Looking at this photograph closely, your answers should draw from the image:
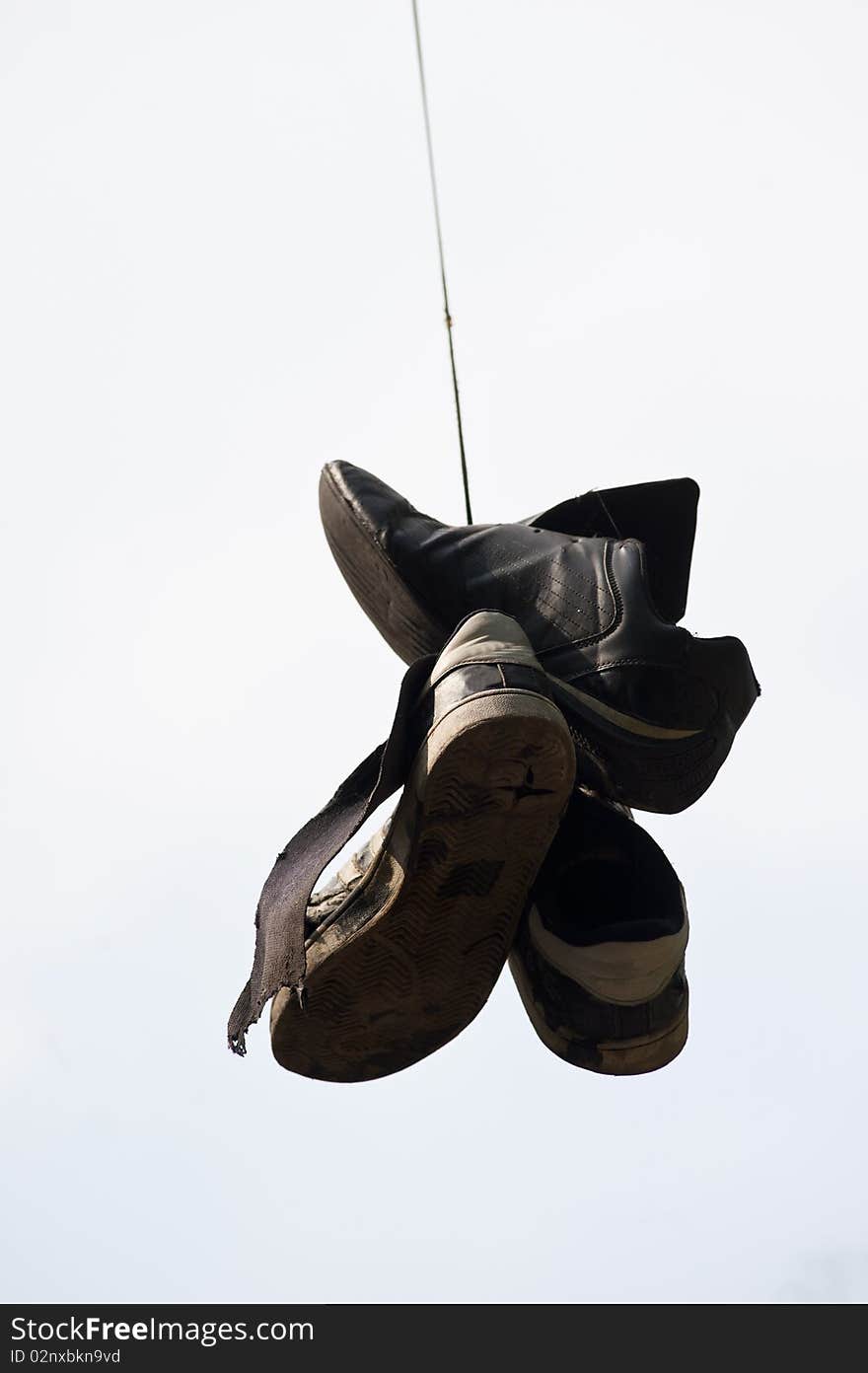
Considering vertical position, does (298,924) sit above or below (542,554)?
below

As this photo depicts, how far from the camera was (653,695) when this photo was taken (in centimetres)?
516

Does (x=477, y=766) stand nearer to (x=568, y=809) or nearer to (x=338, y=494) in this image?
(x=568, y=809)

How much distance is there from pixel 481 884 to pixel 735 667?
88 cm

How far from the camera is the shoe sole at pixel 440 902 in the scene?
15.2 feet

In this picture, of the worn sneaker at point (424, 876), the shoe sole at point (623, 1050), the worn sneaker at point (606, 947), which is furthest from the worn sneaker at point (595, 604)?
the shoe sole at point (623, 1050)

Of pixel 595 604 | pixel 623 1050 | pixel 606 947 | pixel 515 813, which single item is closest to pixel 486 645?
pixel 515 813

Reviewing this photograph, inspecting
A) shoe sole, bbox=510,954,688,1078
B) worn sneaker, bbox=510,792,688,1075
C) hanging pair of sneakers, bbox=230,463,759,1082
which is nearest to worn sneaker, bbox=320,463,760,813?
hanging pair of sneakers, bbox=230,463,759,1082

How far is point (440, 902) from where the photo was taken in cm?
502

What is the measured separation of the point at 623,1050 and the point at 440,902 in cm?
69

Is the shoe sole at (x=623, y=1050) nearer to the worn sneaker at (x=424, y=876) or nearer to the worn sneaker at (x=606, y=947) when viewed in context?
the worn sneaker at (x=606, y=947)

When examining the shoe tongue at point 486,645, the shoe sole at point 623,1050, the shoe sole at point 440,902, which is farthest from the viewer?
the shoe sole at point 623,1050

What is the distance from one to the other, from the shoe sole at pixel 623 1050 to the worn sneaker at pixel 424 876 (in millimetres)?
241

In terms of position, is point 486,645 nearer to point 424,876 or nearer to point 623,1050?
point 424,876

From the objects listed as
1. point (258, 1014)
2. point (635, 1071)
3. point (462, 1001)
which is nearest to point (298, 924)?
point (258, 1014)
